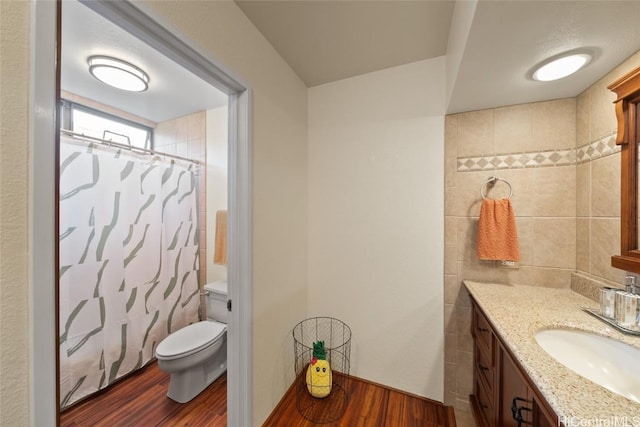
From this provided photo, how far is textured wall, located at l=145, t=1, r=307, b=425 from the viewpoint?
1.15m

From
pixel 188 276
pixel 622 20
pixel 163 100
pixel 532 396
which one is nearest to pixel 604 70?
pixel 622 20

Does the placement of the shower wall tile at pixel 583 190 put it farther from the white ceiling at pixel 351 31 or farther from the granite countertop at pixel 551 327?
the white ceiling at pixel 351 31

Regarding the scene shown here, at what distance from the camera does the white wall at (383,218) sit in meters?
1.58

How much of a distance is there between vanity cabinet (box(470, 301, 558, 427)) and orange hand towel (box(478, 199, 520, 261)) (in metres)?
0.39

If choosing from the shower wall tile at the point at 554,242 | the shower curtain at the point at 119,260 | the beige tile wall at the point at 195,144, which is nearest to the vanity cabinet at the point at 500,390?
the shower wall tile at the point at 554,242

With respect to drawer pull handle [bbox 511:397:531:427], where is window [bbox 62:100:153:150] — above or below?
above

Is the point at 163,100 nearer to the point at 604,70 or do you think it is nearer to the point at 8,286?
the point at 8,286

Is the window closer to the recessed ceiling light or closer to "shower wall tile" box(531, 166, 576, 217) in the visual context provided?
the recessed ceiling light

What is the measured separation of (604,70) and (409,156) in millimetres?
922

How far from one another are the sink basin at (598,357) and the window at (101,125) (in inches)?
125

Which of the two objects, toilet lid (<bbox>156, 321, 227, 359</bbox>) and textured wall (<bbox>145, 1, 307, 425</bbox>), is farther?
toilet lid (<bbox>156, 321, 227, 359</bbox>)

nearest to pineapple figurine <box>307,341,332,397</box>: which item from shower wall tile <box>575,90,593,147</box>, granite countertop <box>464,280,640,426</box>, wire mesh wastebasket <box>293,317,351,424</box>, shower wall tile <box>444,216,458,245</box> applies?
wire mesh wastebasket <box>293,317,351,424</box>

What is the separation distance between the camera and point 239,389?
1243 millimetres

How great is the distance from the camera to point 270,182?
1.47 meters
